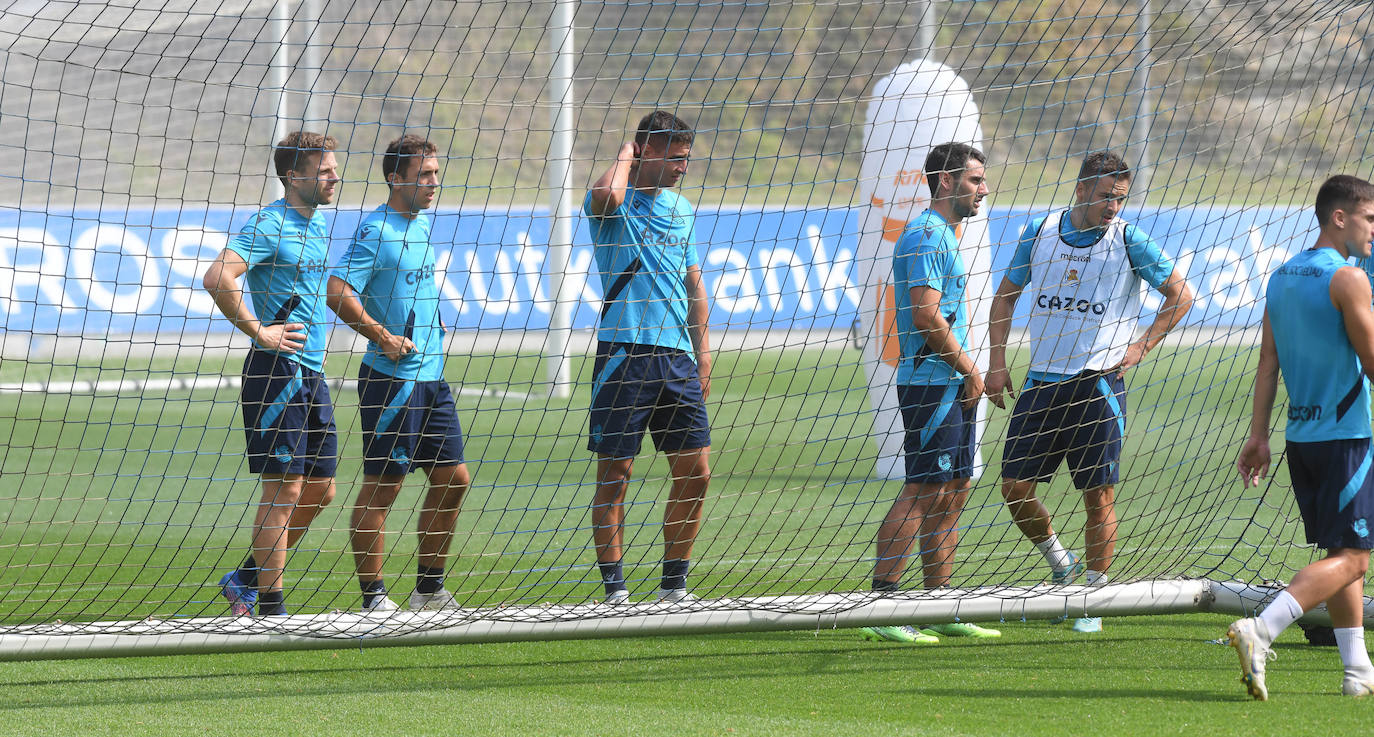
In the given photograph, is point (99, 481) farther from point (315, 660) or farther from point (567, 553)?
point (315, 660)

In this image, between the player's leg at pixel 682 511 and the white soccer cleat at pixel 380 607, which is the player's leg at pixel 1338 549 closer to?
the player's leg at pixel 682 511

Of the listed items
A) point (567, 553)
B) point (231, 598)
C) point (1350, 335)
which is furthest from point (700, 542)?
point (1350, 335)

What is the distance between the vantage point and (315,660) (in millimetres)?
4633

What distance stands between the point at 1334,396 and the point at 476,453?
19.9ft

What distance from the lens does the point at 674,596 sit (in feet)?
16.5

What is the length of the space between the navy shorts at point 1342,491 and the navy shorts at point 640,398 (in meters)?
2.05

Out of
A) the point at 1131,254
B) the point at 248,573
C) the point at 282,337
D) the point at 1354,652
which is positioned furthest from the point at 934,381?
the point at 248,573

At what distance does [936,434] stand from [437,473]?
1717 millimetres

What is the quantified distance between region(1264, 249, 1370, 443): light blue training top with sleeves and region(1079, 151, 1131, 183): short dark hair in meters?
1.03

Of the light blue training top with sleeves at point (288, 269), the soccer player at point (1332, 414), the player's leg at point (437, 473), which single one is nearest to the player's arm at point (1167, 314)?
the soccer player at point (1332, 414)

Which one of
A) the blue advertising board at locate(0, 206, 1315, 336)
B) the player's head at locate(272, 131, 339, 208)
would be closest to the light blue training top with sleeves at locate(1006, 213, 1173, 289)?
the player's head at locate(272, 131, 339, 208)

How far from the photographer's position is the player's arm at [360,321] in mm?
4852

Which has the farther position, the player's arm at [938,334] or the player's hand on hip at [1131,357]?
the player's hand on hip at [1131,357]

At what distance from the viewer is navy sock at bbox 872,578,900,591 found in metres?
4.79
